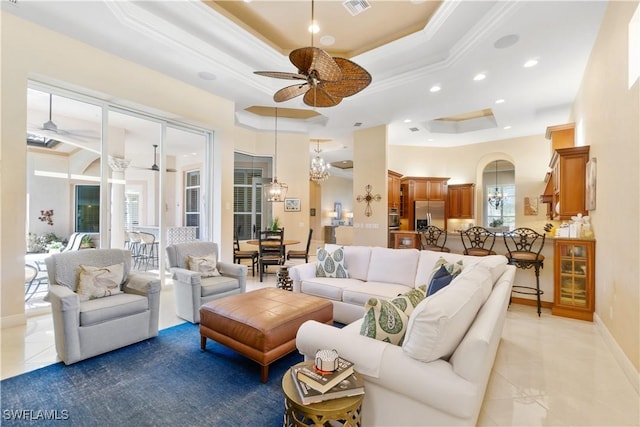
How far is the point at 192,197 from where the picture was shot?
5.89 metres

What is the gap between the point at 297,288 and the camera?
159 inches

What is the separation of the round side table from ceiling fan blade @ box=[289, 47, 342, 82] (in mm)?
2337

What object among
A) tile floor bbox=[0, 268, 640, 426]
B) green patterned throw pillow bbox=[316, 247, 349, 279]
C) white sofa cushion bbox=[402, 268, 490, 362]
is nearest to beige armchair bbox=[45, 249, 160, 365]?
tile floor bbox=[0, 268, 640, 426]

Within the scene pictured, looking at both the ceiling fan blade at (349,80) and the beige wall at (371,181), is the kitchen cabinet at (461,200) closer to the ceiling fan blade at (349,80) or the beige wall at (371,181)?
the beige wall at (371,181)

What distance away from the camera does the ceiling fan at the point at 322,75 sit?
2445mm

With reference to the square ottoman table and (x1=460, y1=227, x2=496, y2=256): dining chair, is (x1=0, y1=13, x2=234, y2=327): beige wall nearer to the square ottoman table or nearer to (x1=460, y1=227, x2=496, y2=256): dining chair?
the square ottoman table

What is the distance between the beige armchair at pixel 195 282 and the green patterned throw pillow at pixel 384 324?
247cm

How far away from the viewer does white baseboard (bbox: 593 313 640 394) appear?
2347 mm

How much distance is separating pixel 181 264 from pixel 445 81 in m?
4.74

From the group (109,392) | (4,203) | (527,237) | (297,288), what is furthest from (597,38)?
(4,203)

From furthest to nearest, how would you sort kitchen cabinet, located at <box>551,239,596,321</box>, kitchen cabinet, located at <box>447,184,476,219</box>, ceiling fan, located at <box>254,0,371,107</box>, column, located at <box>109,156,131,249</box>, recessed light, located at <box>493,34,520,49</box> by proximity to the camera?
1. kitchen cabinet, located at <box>447,184,476,219</box>
2. column, located at <box>109,156,131,249</box>
3. kitchen cabinet, located at <box>551,239,596,321</box>
4. recessed light, located at <box>493,34,520,49</box>
5. ceiling fan, located at <box>254,0,371,107</box>

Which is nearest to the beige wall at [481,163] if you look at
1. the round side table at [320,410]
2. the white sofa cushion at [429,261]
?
the white sofa cushion at [429,261]

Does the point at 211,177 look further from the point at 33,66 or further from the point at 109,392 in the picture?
the point at 109,392

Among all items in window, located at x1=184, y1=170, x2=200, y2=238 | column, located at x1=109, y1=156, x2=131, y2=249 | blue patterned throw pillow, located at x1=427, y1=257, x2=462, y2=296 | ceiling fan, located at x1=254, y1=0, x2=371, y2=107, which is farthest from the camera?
window, located at x1=184, y1=170, x2=200, y2=238
